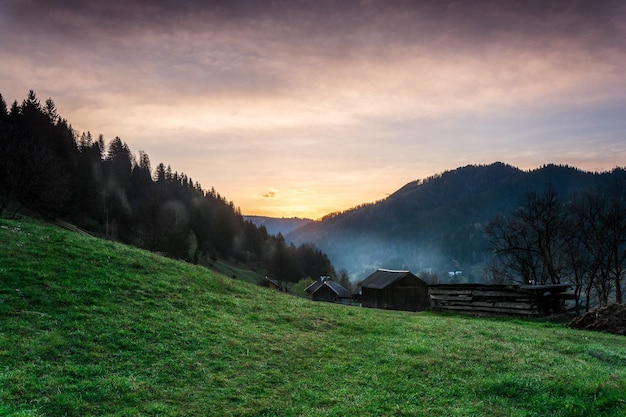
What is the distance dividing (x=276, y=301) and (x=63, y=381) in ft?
51.0

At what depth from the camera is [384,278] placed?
246 ft

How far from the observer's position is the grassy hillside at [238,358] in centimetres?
980

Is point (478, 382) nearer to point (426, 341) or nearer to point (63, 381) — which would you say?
point (426, 341)

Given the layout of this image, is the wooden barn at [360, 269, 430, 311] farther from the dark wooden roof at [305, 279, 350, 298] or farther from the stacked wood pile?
the stacked wood pile

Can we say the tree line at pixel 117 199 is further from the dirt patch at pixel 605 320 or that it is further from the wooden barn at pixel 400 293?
the dirt patch at pixel 605 320

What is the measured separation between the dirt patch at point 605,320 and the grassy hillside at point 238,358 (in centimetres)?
310

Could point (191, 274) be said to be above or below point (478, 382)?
above

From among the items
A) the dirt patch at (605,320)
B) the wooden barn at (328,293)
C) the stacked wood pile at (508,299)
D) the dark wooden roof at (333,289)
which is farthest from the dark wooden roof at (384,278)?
the dirt patch at (605,320)

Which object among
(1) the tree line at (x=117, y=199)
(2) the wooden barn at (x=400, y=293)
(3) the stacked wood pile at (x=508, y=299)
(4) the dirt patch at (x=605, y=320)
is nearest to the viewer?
(4) the dirt patch at (x=605, y=320)

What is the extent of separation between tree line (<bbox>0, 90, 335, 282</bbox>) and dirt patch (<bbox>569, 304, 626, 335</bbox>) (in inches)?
2293

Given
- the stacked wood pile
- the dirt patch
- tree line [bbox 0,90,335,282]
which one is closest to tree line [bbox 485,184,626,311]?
the stacked wood pile

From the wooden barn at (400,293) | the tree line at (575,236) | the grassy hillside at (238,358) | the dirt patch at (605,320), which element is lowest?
the wooden barn at (400,293)

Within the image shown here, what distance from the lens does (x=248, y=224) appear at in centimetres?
19025

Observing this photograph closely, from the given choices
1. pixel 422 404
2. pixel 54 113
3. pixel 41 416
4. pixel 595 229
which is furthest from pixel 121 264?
pixel 54 113
